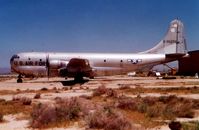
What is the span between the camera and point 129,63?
46031 millimetres

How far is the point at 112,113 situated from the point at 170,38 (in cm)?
4084

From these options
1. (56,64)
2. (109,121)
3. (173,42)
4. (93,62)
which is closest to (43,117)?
(109,121)

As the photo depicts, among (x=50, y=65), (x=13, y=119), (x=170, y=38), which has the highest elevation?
(x=170, y=38)

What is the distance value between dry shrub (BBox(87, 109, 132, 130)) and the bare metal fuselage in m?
30.7

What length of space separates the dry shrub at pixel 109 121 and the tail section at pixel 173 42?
123 feet

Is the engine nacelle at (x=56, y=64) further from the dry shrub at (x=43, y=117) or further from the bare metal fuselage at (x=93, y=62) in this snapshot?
the dry shrub at (x=43, y=117)

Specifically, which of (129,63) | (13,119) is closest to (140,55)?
(129,63)

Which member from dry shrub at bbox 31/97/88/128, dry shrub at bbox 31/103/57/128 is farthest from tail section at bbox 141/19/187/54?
dry shrub at bbox 31/103/57/128

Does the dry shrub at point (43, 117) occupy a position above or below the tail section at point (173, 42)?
below

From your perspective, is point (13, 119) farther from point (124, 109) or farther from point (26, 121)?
point (124, 109)

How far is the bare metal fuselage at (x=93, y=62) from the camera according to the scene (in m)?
44.4

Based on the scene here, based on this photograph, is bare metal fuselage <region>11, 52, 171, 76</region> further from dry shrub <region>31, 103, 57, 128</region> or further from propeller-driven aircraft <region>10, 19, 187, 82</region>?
dry shrub <region>31, 103, 57, 128</region>

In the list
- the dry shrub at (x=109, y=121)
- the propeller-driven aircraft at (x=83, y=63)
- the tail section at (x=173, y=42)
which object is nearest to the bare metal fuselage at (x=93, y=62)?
the propeller-driven aircraft at (x=83, y=63)

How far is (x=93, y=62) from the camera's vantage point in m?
Answer: 45.6
